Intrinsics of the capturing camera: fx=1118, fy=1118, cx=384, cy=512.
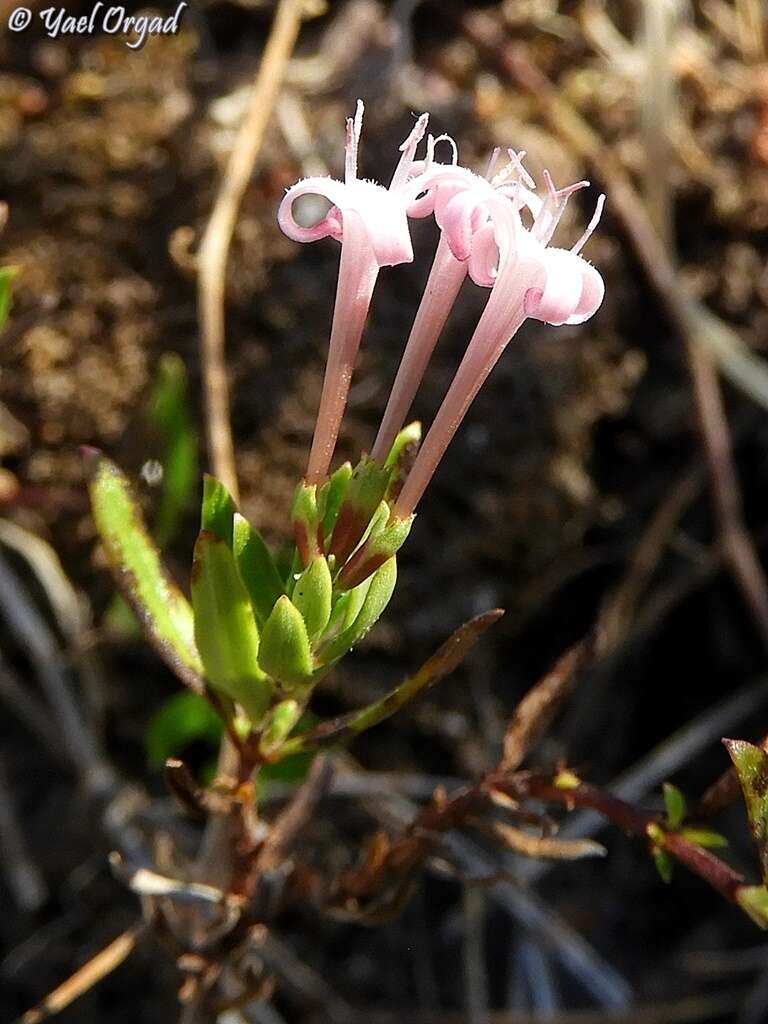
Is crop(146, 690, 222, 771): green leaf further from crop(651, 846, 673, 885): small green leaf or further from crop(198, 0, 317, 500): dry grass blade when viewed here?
crop(651, 846, 673, 885): small green leaf

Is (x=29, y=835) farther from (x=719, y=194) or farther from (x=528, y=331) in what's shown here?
(x=719, y=194)

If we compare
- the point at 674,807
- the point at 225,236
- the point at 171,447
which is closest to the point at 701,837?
the point at 674,807

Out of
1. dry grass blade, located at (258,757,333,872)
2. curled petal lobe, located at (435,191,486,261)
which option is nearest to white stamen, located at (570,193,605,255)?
curled petal lobe, located at (435,191,486,261)

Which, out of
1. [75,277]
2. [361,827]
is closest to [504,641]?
[361,827]

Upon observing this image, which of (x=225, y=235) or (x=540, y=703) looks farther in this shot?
(x=225, y=235)

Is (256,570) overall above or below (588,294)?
below

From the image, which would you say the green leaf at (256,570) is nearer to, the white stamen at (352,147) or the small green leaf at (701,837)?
the white stamen at (352,147)

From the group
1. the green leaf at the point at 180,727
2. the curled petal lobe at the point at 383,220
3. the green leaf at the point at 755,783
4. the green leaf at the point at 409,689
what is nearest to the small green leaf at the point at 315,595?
the green leaf at the point at 409,689

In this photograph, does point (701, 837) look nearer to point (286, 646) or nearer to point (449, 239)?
point (286, 646)
